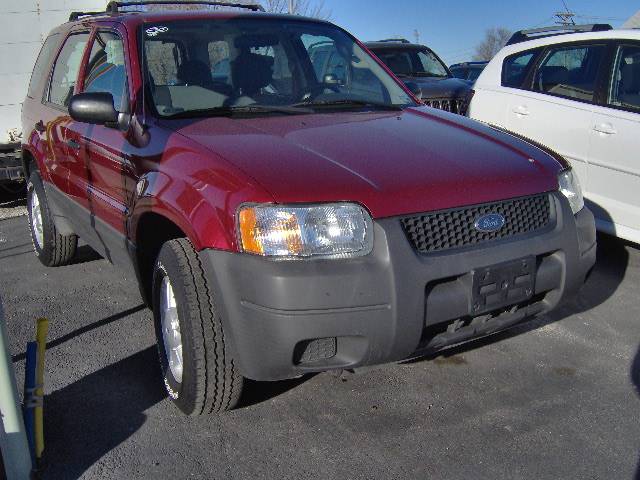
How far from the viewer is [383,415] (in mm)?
3113

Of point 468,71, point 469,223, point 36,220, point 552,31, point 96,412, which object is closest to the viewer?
point 469,223

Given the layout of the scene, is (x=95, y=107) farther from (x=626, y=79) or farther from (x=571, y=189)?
(x=626, y=79)

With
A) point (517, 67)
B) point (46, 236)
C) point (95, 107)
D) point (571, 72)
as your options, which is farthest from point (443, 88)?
point (95, 107)

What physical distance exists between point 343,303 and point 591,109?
11.1ft

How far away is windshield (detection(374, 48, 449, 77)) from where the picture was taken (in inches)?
416

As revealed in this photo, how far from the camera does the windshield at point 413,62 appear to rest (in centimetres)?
1057

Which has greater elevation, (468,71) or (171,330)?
(171,330)

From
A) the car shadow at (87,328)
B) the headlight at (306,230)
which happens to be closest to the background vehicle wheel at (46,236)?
the car shadow at (87,328)

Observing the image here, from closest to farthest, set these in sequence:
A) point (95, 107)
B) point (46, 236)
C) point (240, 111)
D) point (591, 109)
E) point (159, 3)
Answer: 1. point (95, 107)
2. point (240, 111)
3. point (159, 3)
4. point (591, 109)
5. point (46, 236)

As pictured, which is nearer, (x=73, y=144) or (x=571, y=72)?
(x=73, y=144)

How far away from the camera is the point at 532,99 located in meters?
5.63

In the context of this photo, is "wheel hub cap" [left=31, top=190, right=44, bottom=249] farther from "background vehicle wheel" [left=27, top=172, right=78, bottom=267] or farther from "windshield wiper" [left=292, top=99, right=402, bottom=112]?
"windshield wiper" [left=292, top=99, right=402, bottom=112]

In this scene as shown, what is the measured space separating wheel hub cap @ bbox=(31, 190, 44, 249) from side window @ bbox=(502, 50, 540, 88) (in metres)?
4.04

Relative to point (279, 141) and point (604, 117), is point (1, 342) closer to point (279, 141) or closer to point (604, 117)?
point (279, 141)
